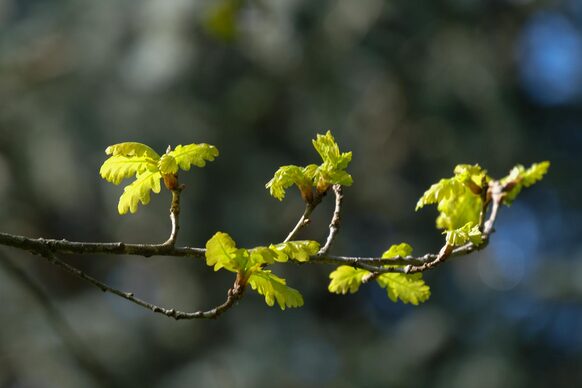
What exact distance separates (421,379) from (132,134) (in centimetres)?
219

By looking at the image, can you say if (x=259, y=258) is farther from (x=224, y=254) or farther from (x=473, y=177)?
(x=473, y=177)

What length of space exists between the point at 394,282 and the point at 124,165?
40cm

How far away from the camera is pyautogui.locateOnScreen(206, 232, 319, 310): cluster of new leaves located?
3.64 feet

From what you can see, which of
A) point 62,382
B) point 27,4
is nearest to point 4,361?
point 62,382

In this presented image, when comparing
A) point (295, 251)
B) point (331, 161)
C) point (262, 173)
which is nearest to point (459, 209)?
point (331, 161)

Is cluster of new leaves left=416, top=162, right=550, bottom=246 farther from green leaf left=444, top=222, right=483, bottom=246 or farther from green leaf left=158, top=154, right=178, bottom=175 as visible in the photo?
green leaf left=158, top=154, right=178, bottom=175

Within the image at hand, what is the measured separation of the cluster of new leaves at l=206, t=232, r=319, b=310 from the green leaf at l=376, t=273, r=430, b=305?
7.0 inches

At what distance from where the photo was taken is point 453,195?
4.42 ft

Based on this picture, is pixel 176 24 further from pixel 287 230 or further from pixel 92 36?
pixel 287 230

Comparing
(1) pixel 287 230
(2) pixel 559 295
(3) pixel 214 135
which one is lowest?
(2) pixel 559 295

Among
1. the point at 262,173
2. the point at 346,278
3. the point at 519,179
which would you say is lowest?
the point at 262,173

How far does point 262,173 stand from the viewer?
18.5ft

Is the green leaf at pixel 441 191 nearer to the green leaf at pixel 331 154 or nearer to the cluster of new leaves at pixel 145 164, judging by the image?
the green leaf at pixel 331 154

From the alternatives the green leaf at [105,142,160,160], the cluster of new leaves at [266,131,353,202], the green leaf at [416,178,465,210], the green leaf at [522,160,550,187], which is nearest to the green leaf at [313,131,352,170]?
the cluster of new leaves at [266,131,353,202]
